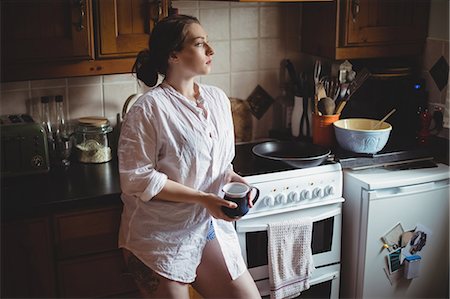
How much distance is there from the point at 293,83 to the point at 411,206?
0.85 m

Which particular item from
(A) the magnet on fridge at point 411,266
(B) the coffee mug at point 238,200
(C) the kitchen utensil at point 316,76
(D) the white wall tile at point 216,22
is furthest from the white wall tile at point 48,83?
(A) the magnet on fridge at point 411,266

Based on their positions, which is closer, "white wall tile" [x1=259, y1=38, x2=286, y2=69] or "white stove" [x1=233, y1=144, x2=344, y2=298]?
"white stove" [x1=233, y1=144, x2=344, y2=298]

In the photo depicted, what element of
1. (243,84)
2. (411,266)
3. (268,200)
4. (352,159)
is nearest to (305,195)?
(268,200)

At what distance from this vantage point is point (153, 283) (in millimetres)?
2102

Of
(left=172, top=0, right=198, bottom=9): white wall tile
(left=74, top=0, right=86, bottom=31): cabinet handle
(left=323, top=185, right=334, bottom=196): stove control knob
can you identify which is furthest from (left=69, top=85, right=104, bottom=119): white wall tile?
(left=323, top=185, right=334, bottom=196): stove control knob

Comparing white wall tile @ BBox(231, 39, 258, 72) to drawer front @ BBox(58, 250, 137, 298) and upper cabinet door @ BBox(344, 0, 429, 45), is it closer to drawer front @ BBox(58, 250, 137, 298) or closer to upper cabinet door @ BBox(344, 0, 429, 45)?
upper cabinet door @ BBox(344, 0, 429, 45)

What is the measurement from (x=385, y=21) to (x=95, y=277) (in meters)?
1.78

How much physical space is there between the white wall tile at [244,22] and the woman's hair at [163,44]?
0.95m

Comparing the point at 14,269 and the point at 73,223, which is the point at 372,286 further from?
the point at 14,269

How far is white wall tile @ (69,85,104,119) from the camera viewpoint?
277 cm

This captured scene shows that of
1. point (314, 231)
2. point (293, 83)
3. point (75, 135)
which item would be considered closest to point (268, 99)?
point (293, 83)

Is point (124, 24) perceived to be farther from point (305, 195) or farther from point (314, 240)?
point (314, 240)

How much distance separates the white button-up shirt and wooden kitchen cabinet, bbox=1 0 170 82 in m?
0.50

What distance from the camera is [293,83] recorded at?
3139 millimetres
